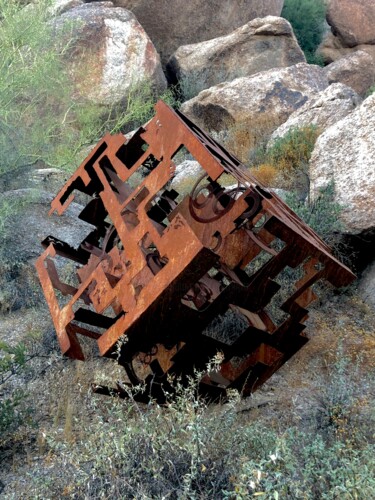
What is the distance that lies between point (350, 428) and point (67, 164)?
5600 millimetres

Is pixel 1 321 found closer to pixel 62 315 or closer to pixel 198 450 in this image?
pixel 62 315

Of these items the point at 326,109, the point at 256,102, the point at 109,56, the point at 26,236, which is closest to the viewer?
the point at 26,236

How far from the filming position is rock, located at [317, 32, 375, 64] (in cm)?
2050

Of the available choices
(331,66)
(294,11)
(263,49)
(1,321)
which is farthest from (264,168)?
(294,11)

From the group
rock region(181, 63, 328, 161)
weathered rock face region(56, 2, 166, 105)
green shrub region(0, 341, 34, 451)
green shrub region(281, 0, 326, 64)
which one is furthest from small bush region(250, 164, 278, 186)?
green shrub region(281, 0, 326, 64)

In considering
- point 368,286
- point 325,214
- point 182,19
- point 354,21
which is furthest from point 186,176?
point 354,21

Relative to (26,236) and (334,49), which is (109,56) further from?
(334,49)

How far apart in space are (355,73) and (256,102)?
21.5ft

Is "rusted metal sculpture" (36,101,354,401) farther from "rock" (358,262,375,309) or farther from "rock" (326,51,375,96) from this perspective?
"rock" (326,51,375,96)

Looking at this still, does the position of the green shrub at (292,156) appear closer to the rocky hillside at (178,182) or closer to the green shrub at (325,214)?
the rocky hillside at (178,182)

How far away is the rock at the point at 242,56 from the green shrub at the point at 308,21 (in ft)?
21.4

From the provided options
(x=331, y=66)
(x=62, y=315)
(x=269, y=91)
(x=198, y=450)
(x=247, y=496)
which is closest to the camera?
(x=247, y=496)

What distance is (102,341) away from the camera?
133 inches

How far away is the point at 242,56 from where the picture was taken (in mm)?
15320
